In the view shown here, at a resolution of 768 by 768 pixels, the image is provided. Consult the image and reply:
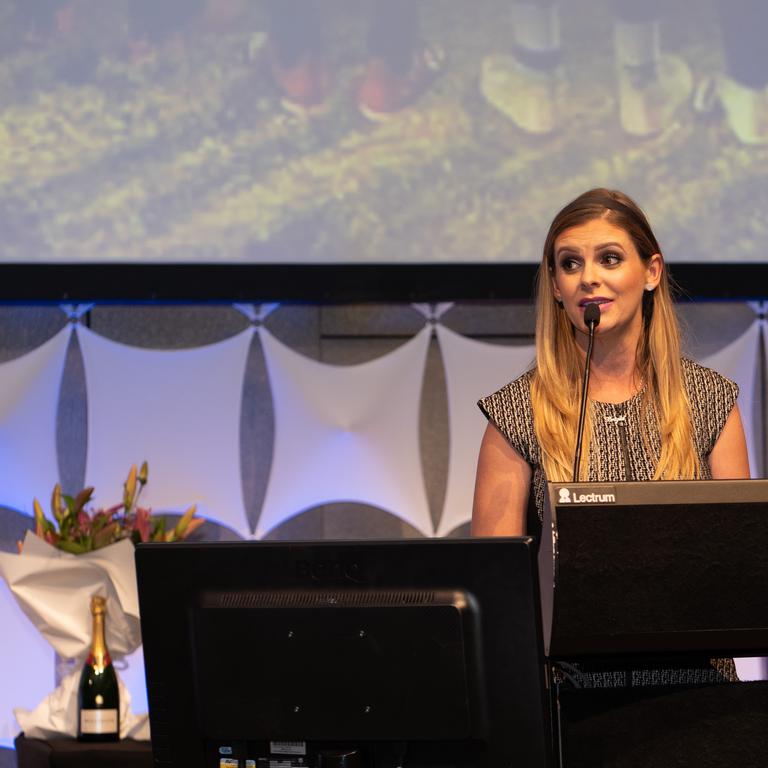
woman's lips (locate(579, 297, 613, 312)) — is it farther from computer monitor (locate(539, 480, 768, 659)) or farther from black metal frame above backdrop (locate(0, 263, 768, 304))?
black metal frame above backdrop (locate(0, 263, 768, 304))

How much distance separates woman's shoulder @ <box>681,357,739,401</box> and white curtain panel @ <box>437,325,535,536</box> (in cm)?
150

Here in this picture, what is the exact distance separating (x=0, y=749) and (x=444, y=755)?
7.43 feet

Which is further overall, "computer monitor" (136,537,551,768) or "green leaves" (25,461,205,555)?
"green leaves" (25,461,205,555)

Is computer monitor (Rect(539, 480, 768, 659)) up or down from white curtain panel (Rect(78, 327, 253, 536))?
down

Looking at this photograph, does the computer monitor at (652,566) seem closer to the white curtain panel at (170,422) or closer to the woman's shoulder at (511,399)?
the woman's shoulder at (511,399)

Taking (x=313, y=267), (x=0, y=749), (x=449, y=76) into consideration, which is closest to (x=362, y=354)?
(x=313, y=267)

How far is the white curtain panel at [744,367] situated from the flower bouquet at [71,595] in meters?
1.63

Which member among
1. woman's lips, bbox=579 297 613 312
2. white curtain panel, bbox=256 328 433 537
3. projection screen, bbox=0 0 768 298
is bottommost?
woman's lips, bbox=579 297 613 312

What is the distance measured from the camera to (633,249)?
5.03ft

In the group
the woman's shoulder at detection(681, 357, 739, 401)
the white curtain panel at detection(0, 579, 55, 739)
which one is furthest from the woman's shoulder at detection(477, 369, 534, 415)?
the white curtain panel at detection(0, 579, 55, 739)

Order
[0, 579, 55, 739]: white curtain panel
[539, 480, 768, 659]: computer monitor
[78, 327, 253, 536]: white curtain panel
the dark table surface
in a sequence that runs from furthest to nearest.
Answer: [78, 327, 253, 536]: white curtain panel, [0, 579, 55, 739]: white curtain panel, the dark table surface, [539, 480, 768, 659]: computer monitor

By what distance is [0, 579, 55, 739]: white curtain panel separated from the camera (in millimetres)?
2945

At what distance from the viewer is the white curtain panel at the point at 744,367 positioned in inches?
124

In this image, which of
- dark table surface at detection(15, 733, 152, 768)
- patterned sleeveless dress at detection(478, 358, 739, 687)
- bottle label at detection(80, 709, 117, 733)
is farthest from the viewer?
bottle label at detection(80, 709, 117, 733)
